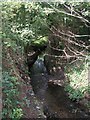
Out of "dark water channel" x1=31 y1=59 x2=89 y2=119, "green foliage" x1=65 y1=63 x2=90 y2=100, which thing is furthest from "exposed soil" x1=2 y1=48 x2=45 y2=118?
"green foliage" x1=65 y1=63 x2=90 y2=100

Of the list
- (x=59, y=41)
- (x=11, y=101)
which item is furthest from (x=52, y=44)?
(x=11, y=101)

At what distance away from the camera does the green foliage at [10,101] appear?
3.45m

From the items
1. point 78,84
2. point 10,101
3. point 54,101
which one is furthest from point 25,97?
point 54,101

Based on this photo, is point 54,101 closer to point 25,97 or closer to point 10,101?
point 25,97

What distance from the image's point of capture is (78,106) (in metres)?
5.49

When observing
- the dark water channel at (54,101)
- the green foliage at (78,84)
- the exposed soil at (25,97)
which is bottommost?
the dark water channel at (54,101)

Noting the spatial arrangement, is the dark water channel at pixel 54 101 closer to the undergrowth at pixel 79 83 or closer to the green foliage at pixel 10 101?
the undergrowth at pixel 79 83

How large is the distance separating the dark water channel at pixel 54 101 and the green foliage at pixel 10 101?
1.38 m

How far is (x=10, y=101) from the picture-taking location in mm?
3643

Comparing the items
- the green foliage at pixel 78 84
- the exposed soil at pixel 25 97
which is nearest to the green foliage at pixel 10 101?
the exposed soil at pixel 25 97

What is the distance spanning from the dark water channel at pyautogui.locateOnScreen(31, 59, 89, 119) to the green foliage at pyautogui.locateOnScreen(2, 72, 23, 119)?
4.52 feet

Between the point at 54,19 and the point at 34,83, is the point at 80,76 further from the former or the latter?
the point at 34,83

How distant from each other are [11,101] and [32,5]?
5.27 ft

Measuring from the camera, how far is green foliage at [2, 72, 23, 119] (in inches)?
136
